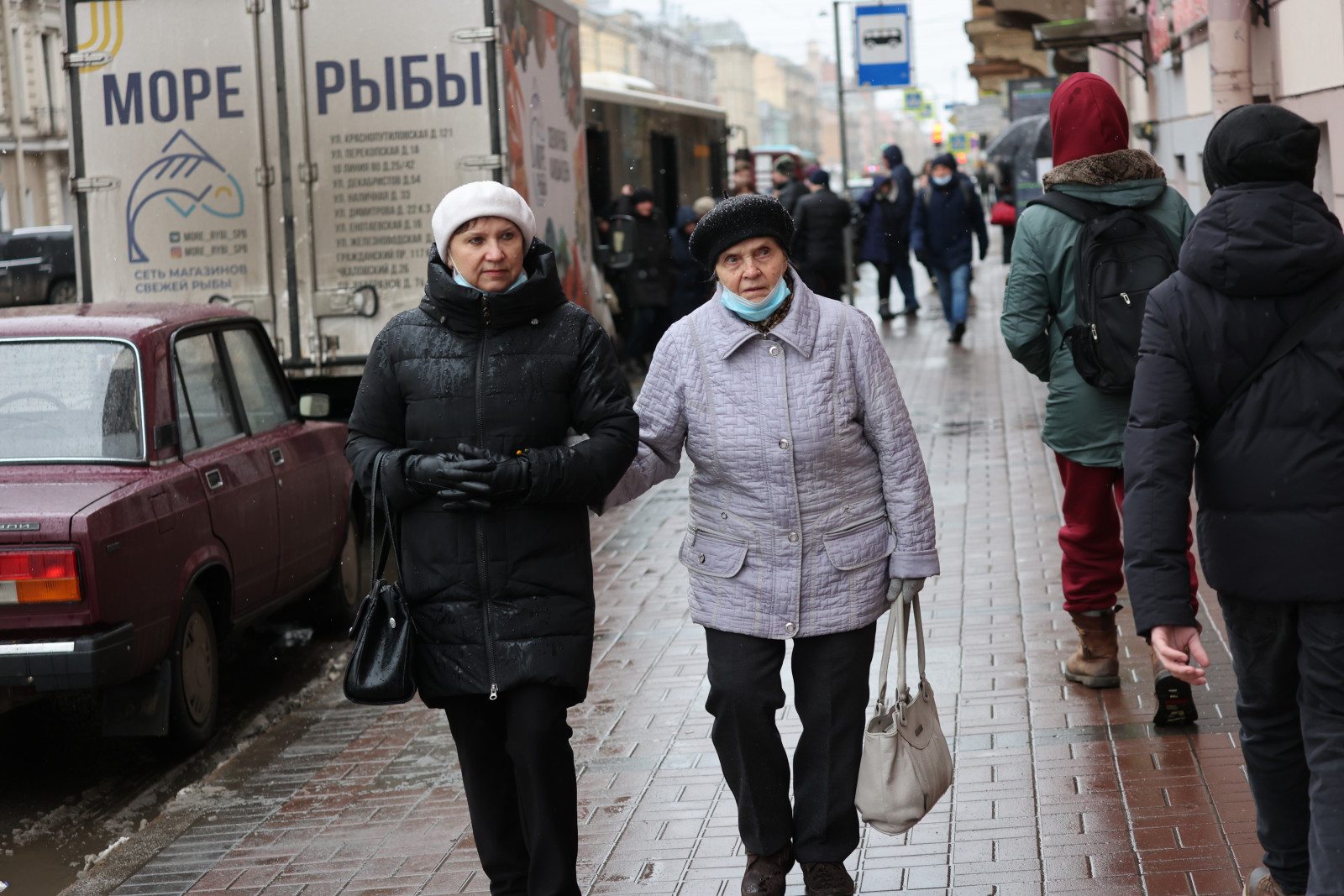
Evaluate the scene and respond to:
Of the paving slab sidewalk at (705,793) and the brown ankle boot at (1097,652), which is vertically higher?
the brown ankle boot at (1097,652)

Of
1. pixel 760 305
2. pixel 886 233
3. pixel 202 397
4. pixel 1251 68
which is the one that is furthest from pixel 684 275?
pixel 760 305

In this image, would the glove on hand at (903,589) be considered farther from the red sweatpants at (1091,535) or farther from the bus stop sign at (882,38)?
the bus stop sign at (882,38)

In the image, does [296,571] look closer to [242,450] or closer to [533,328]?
[242,450]

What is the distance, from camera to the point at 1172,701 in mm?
5230

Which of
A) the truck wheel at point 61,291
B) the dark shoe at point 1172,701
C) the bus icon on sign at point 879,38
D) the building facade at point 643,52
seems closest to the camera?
the dark shoe at point 1172,701

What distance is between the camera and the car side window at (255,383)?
715 cm

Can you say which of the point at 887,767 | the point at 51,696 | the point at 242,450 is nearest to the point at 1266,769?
the point at 887,767

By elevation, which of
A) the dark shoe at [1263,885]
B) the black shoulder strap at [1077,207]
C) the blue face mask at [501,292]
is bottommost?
the dark shoe at [1263,885]

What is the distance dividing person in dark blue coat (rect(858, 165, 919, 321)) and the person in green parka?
15.6 metres

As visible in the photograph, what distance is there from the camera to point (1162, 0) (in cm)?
1349

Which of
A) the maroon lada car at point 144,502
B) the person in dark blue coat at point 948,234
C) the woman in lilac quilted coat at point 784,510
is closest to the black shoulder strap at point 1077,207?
the woman in lilac quilted coat at point 784,510

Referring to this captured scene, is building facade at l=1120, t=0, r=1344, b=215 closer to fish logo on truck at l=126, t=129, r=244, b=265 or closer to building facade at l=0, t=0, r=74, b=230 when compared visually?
fish logo on truck at l=126, t=129, r=244, b=265

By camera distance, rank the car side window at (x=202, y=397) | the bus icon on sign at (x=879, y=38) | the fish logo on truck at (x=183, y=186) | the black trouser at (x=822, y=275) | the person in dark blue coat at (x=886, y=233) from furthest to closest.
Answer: the bus icon on sign at (x=879, y=38) < the person in dark blue coat at (x=886, y=233) < the black trouser at (x=822, y=275) < the fish logo on truck at (x=183, y=186) < the car side window at (x=202, y=397)

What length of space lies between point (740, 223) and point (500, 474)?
84 centimetres
